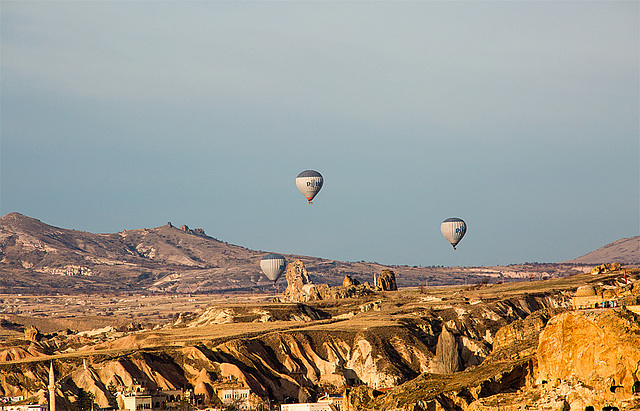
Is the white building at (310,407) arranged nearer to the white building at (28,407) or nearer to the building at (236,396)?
the building at (236,396)

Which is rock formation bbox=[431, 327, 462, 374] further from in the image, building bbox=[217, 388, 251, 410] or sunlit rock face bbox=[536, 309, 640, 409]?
sunlit rock face bbox=[536, 309, 640, 409]

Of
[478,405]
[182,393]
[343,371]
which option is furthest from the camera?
[343,371]

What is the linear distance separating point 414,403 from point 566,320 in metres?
19.3

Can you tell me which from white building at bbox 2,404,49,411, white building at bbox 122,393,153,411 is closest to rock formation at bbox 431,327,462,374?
white building at bbox 122,393,153,411

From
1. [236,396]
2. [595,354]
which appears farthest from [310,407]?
[595,354]

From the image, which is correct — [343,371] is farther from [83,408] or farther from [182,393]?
[83,408]

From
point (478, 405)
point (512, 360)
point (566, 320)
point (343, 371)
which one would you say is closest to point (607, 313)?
point (566, 320)

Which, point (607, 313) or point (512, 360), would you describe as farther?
point (512, 360)

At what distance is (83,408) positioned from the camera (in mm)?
156250

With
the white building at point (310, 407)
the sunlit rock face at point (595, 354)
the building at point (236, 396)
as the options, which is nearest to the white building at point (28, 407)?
the building at point (236, 396)

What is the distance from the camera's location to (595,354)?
69312 mm

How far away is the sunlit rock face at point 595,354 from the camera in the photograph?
66.9 meters

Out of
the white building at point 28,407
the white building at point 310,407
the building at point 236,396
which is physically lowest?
the white building at point 310,407

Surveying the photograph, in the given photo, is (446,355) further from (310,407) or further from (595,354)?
(595,354)
